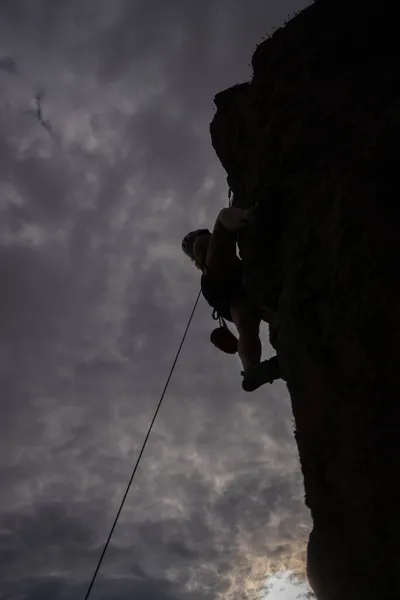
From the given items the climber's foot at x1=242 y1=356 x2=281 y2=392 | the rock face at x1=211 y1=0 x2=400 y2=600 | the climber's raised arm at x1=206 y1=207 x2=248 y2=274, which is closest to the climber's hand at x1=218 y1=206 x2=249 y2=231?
the climber's raised arm at x1=206 y1=207 x2=248 y2=274

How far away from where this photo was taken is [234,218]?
5293mm

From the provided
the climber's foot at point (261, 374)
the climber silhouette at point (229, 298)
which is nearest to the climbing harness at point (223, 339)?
the climber silhouette at point (229, 298)

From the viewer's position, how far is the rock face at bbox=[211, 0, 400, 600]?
11.0 ft

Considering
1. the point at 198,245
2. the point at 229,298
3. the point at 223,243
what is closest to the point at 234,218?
the point at 223,243

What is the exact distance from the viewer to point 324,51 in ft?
17.3

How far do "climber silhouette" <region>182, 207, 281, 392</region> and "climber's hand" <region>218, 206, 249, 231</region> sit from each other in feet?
0.10

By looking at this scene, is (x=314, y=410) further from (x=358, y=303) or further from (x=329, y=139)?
(x=329, y=139)

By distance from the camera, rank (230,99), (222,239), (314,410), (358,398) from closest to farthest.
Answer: (358,398), (314,410), (222,239), (230,99)

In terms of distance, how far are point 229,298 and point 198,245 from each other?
93 cm

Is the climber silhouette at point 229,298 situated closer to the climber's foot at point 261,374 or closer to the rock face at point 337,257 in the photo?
the climber's foot at point 261,374

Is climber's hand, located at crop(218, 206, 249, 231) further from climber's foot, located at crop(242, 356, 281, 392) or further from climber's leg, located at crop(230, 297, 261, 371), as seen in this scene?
climber's foot, located at crop(242, 356, 281, 392)

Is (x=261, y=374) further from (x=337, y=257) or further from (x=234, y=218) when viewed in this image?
(x=337, y=257)

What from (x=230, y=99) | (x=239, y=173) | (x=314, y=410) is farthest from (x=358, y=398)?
(x=230, y=99)

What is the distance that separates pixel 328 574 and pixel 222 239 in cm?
373
